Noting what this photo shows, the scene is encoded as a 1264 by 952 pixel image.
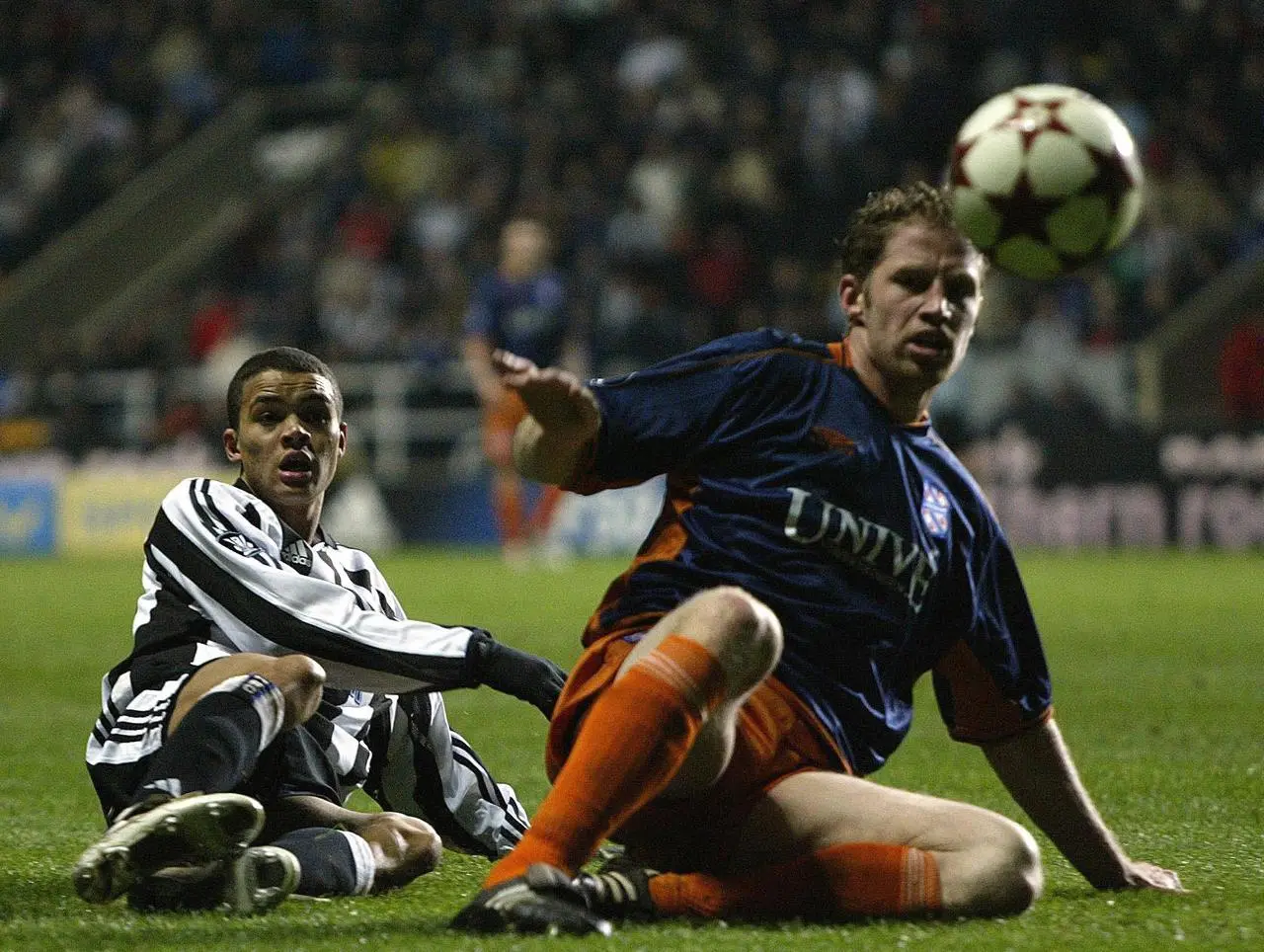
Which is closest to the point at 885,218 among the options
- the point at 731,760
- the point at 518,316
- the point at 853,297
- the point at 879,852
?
the point at 853,297

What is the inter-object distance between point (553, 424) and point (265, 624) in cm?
88

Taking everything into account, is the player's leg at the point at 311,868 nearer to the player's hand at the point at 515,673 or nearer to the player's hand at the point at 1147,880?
the player's hand at the point at 515,673

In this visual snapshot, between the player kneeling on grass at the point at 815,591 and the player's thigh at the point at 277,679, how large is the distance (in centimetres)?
50

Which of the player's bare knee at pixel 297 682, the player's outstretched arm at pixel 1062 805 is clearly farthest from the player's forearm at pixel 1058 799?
the player's bare knee at pixel 297 682

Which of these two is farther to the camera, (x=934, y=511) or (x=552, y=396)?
(x=934, y=511)

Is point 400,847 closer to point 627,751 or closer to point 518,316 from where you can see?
point 627,751

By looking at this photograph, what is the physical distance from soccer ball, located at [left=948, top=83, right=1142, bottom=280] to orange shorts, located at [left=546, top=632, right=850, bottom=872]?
3.21 ft

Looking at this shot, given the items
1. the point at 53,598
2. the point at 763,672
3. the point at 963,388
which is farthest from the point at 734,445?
the point at 963,388

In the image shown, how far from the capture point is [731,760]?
11.1 ft

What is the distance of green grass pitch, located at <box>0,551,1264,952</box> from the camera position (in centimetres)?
334

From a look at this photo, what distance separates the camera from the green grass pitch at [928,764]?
3340 mm

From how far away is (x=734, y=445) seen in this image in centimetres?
352

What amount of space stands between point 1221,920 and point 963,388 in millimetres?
12902

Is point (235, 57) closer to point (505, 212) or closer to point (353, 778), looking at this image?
point (505, 212)
